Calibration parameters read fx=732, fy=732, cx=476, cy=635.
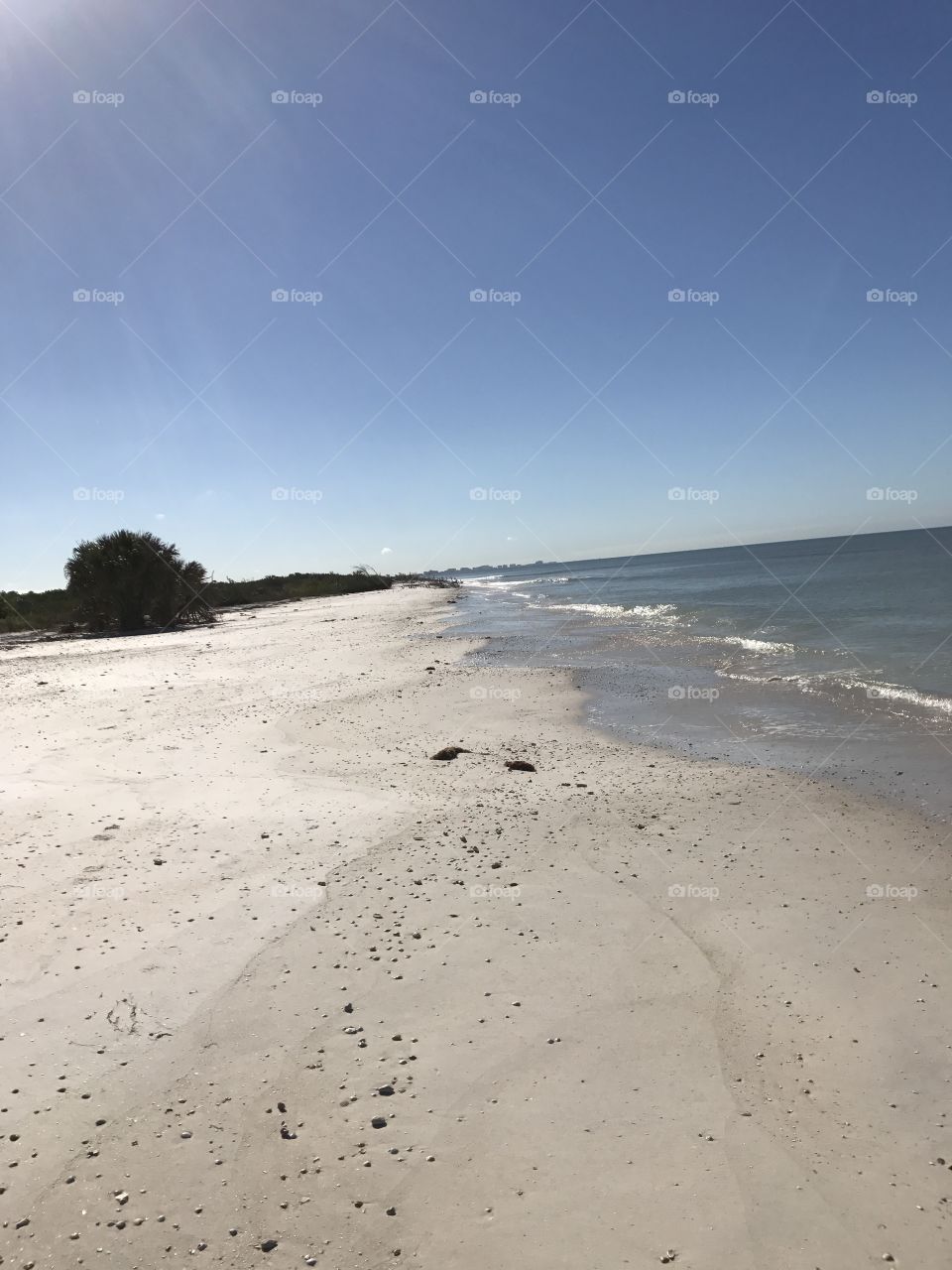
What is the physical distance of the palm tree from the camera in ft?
100

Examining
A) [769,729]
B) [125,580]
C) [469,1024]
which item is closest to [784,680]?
[769,729]

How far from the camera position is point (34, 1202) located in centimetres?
269

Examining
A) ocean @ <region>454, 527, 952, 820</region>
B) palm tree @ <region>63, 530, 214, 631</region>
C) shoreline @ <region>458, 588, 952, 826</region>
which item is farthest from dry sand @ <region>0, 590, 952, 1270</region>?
palm tree @ <region>63, 530, 214, 631</region>

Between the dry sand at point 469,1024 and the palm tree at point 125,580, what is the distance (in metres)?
25.6

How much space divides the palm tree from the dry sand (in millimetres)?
25575

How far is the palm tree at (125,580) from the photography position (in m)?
30.5

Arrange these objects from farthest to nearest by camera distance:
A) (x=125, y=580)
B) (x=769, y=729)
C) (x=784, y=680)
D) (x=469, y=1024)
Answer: (x=125, y=580) → (x=784, y=680) → (x=769, y=729) → (x=469, y=1024)

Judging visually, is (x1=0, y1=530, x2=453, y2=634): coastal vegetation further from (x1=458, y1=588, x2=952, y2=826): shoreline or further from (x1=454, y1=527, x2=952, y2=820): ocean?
(x1=458, y1=588, x2=952, y2=826): shoreline

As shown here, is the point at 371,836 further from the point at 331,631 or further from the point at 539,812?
the point at 331,631

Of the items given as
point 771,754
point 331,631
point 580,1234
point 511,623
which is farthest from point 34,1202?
A: point 511,623

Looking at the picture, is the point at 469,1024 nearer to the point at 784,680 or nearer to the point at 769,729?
the point at 769,729

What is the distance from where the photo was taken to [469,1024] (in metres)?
3.72

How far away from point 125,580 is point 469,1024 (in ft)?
102

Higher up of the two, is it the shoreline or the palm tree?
the palm tree
